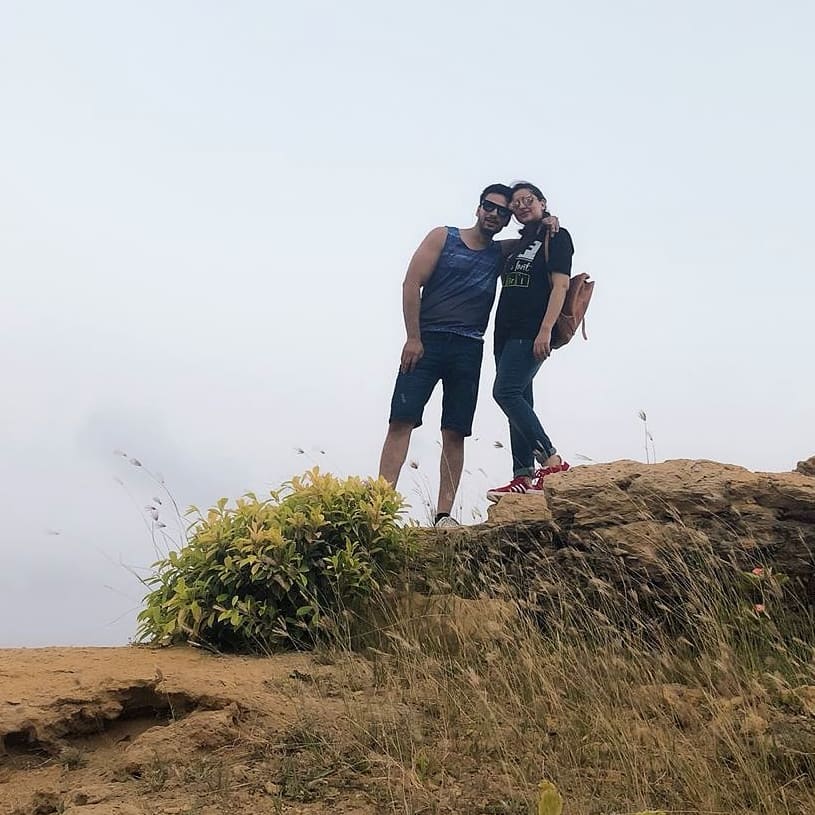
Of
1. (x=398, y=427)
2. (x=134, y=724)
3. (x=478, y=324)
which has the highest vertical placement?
(x=478, y=324)

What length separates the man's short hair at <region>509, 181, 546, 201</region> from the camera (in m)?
7.06

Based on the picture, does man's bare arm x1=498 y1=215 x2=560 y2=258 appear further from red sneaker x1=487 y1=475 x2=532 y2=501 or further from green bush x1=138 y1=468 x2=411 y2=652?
green bush x1=138 y1=468 x2=411 y2=652

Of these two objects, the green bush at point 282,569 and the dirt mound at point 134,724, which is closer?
the dirt mound at point 134,724

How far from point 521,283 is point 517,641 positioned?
126 inches

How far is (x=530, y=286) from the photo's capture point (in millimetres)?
6914

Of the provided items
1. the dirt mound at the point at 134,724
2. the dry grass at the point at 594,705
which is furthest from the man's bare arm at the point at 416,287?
the dirt mound at the point at 134,724

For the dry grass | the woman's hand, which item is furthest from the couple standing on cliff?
the dry grass

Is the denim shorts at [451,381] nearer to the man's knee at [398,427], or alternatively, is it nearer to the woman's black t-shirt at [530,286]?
the man's knee at [398,427]

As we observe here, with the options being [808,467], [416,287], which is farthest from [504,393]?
[808,467]

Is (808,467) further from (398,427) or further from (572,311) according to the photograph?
(398,427)

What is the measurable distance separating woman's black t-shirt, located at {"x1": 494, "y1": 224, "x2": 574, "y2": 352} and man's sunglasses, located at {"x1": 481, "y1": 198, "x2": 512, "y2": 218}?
28 cm

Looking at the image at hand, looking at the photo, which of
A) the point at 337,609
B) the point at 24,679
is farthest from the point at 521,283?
the point at 24,679

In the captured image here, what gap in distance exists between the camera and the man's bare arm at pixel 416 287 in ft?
23.1

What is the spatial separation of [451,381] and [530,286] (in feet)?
3.30
